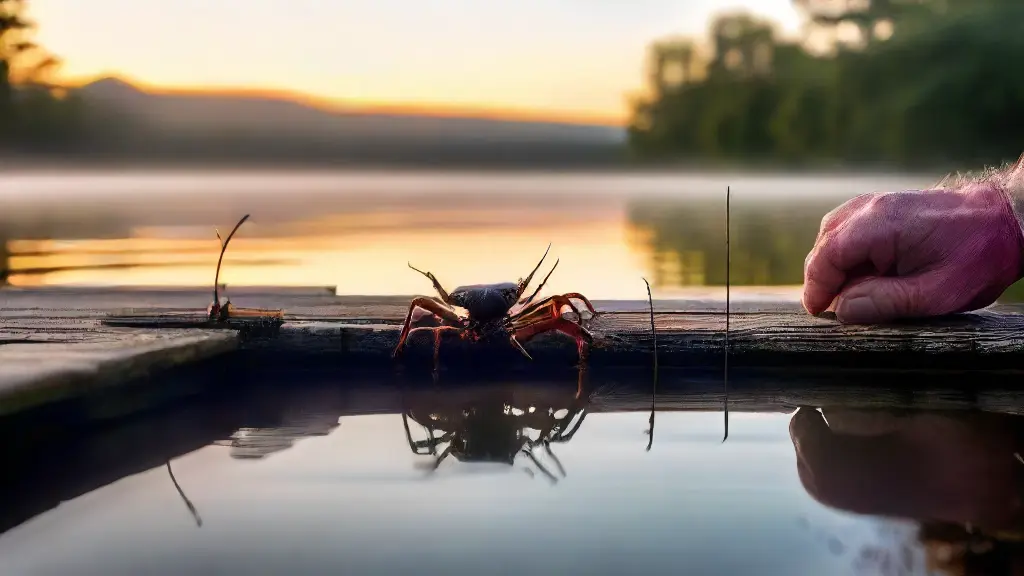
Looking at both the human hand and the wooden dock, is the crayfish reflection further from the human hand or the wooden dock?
the human hand

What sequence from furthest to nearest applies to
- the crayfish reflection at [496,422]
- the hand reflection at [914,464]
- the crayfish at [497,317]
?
the crayfish at [497,317]
the crayfish reflection at [496,422]
the hand reflection at [914,464]

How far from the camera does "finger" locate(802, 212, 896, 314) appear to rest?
4117 millimetres

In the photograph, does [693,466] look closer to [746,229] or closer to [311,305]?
[311,305]

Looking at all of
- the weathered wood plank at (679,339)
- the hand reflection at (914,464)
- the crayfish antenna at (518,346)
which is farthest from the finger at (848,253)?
the crayfish antenna at (518,346)

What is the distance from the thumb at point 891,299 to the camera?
4.22 m

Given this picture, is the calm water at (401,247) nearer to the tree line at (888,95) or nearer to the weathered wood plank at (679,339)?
the weathered wood plank at (679,339)

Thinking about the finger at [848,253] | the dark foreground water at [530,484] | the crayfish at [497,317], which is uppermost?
the finger at [848,253]

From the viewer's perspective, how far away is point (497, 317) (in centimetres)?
404

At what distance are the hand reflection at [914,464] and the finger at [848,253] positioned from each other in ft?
2.25

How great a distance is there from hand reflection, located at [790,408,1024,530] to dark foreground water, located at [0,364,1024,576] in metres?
0.01

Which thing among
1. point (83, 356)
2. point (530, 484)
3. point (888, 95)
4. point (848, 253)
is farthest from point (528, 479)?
point (888, 95)

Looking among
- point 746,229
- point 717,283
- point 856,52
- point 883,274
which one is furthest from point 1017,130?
point 883,274

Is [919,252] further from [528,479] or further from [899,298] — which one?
[528,479]

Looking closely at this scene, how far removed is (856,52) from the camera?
4150 centimetres
